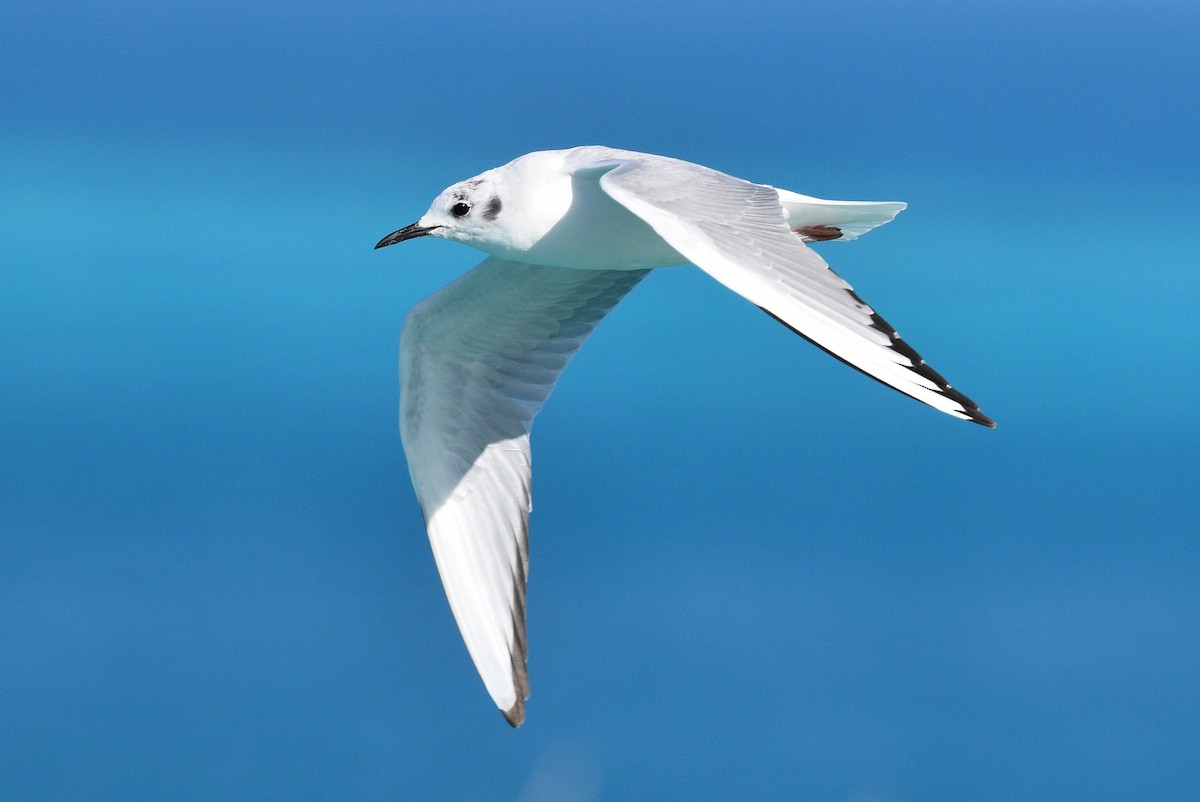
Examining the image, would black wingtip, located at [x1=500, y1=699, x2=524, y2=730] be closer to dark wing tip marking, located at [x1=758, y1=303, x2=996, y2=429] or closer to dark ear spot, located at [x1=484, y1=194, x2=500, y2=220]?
dark ear spot, located at [x1=484, y1=194, x2=500, y2=220]

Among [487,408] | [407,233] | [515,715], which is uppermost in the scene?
[407,233]

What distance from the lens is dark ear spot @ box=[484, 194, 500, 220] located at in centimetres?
Answer: 256

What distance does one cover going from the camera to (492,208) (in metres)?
2.56

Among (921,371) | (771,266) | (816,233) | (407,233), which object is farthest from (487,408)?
(921,371)

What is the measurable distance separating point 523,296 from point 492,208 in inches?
17.2

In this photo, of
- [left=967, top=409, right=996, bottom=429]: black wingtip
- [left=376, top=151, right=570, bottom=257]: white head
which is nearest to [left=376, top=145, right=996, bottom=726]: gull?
[left=376, top=151, right=570, bottom=257]: white head

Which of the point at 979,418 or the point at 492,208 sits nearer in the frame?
the point at 979,418

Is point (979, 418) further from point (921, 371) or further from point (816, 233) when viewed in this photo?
point (816, 233)

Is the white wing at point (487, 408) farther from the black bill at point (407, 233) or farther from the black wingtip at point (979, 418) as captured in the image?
the black wingtip at point (979, 418)

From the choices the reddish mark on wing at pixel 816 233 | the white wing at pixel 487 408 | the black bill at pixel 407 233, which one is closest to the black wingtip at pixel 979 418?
the reddish mark on wing at pixel 816 233

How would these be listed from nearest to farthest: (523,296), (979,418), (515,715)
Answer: (979,418) < (515,715) < (523,296)

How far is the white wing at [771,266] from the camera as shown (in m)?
1.79

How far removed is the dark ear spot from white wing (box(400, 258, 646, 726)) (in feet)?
1.08

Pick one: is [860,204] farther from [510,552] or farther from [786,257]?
[510,552]
